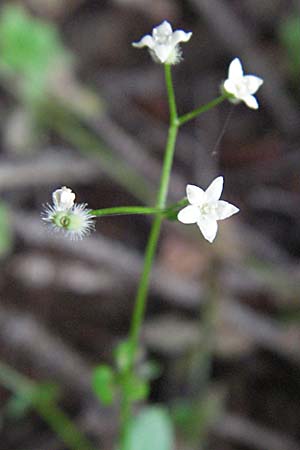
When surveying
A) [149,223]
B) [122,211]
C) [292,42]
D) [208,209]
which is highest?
[292,42]

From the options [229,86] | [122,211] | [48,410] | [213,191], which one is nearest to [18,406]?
[48,410]

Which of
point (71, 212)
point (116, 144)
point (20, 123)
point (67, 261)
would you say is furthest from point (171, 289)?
point (71, 212)

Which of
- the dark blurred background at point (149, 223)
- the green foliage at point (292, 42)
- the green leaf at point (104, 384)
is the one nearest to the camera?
the green leaf at point (104, 384)

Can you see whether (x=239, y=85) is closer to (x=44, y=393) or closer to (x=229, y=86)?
(x=229, y=86)

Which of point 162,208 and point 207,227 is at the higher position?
point 162,208

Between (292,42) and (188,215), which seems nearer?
(188,215)

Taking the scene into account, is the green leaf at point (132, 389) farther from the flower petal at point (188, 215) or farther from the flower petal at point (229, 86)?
the flower petal at point (229, 86)

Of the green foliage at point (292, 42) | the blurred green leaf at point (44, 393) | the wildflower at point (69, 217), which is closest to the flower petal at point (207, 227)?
the wildflower at point (69, 217)
